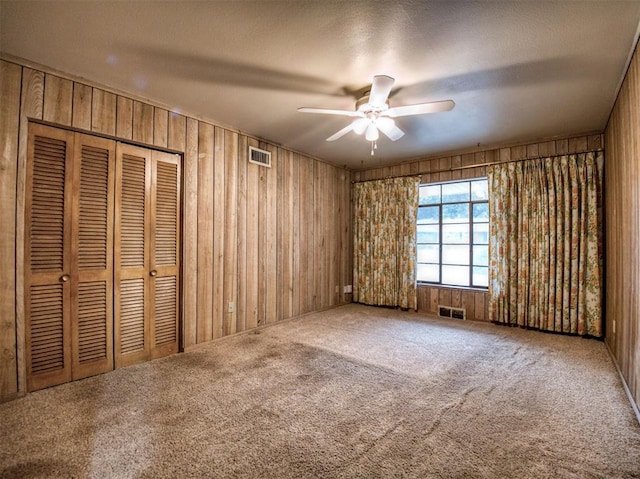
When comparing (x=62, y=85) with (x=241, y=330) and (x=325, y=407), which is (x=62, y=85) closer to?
(x=241, y=330)

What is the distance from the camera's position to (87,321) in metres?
2.73

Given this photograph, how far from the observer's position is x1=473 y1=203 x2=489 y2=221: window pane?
4766 mm

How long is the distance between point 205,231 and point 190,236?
19cm

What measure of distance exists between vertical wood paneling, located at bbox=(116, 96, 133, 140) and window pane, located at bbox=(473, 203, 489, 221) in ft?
15.2

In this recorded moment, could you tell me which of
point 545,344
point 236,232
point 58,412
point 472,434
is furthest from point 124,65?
point 545,344

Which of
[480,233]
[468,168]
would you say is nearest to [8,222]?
[468,168]

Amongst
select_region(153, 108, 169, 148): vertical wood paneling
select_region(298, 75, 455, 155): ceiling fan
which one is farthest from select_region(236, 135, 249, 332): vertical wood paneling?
select_region(298, 75, 455, 155): ceiling fan

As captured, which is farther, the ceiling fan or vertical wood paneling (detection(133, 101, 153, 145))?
vertical wood paneling (detection(133, 101, 153, 145))

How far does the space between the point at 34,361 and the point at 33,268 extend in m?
0.73

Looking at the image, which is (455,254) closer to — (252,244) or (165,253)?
(252,244)

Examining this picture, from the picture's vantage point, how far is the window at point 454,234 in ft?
15.8

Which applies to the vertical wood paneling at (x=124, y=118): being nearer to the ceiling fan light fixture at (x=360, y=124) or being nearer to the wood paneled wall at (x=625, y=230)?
the ceiling fan light fixture at (x=360, y=124)

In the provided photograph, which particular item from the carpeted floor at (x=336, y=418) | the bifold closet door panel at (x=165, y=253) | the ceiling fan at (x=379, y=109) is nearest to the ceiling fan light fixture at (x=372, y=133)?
the ceiling fan at (x=379, y=109)

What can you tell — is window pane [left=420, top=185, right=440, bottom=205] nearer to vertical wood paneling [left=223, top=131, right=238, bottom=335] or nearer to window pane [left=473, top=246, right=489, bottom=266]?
window pane [left=473, top=246, right=489, bottom=266]
